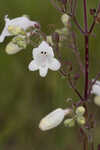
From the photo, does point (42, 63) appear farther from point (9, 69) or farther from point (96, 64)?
point (96, 64)

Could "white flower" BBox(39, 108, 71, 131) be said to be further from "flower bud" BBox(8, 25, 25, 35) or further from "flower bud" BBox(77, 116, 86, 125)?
"flower bud" BBox(8, 25, 25, 35)

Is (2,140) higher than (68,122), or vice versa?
(68,122)

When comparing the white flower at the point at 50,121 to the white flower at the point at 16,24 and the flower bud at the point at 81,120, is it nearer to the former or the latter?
the flower bud at the point at 81,120

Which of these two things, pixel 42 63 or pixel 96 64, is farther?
pixel 96 64

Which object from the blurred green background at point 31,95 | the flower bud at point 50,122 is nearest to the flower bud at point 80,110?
the flower bud at point 50,122

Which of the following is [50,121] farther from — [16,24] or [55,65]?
[16,24]

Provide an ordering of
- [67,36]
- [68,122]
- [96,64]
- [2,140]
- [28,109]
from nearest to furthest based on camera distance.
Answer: [68,122] < [67,36] < [2,140] < [28,109] < [96,64]

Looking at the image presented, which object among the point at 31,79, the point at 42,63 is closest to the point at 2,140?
the point at 31,79

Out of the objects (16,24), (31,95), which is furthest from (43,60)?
(31,95)
